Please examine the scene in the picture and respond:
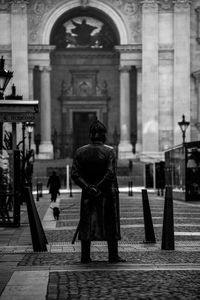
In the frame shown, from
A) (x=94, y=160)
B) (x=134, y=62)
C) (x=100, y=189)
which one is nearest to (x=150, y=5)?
(x=134, y=62)

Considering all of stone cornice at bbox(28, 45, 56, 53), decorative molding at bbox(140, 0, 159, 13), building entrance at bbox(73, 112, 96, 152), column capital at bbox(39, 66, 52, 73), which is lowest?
building entrance at bbox(73, 112, 96, 152)

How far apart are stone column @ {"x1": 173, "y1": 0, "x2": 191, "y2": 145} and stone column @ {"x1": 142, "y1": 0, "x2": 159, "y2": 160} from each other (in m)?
1.35

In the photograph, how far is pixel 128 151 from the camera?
6212 centimetres

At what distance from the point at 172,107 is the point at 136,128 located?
12.8 ft

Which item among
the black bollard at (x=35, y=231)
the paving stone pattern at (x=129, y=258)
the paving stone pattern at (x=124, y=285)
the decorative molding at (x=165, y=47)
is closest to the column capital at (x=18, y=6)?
the decorative molding at (x=165, y=47)

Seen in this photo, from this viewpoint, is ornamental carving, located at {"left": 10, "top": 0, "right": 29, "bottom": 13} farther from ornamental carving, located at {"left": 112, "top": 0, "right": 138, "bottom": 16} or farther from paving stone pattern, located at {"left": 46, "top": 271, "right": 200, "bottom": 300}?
paving stone pattern, located at {"left": 46, "top": 271, "right": 200, "bottom": 300}

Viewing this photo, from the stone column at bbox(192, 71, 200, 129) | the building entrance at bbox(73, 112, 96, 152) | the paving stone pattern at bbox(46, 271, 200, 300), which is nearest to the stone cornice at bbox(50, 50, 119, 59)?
the building entrance at bbox(73, 112, 96, 152)

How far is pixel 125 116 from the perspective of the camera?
206ft

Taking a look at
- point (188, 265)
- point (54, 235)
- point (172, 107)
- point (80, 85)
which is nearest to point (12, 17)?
point (80, 85)

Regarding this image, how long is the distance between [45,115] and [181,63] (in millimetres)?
9983

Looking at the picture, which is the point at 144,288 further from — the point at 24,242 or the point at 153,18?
the point at 153,18

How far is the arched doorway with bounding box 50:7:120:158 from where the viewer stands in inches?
2589

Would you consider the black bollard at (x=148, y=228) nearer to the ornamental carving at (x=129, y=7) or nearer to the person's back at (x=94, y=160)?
the person's back at (x=94, y=160)

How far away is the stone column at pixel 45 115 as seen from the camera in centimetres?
6144
